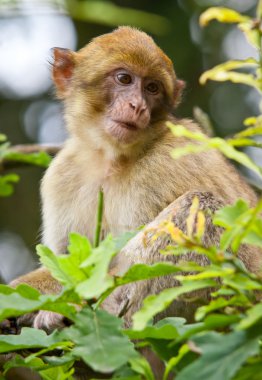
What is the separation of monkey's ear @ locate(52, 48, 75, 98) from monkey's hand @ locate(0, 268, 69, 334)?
6.26 feet

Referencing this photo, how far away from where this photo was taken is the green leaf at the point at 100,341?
2738 millimetres

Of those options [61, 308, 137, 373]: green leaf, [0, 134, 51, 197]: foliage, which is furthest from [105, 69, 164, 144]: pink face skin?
[61, 308, 137, 373]: green leaf

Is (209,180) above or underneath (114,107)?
underneath

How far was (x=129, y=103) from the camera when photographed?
6.83 metres

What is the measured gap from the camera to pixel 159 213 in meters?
6.34

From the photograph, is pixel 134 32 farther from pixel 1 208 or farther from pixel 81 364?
pixel 1 208

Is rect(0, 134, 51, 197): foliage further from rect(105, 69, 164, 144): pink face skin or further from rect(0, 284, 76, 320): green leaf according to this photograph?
rect(0, 284, 76, 320): green leaf

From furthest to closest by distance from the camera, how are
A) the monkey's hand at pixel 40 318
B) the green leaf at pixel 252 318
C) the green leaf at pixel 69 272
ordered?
1. the monkey's hand at pixel 40 318
2. the green leaf at pixel 69 272
3. the green leaf at pixel 252 318

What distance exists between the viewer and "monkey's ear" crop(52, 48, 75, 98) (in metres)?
7.71

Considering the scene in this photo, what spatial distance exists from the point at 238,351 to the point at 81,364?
262 cm

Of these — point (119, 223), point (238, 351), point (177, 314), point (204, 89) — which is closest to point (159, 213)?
point (119, 223)

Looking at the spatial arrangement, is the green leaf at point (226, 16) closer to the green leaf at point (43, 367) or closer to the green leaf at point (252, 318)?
the green leaf at point (252, 318)

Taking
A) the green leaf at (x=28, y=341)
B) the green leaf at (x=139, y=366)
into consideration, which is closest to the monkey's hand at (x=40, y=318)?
the green leaf at (x=28, y=341)

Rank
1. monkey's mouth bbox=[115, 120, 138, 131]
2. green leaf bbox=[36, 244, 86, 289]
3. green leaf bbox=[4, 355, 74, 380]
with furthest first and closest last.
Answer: monkey's mouth bbox=[115, 120, 138, 131] < green leaf bbox=[4, 355, 74, 380] < green leaf bbox=[36, 244, 86, 289]
